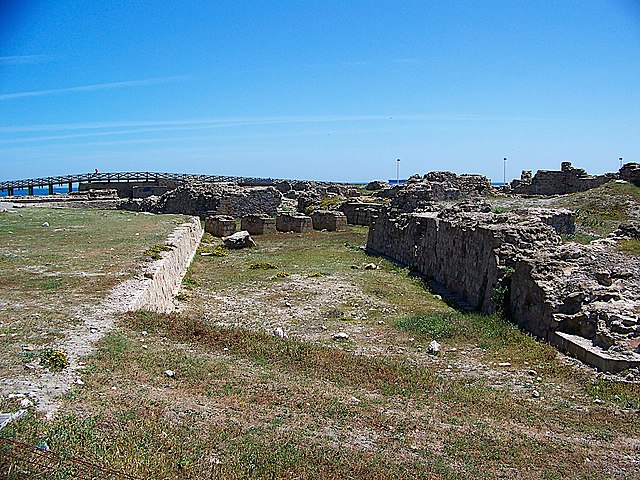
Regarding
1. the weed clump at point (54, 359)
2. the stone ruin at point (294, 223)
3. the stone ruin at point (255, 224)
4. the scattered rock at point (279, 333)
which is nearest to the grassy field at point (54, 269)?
the weed clump at point (54, 359)

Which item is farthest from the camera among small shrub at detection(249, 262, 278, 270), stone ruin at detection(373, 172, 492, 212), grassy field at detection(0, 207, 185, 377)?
stone ruin at detection(373, 172, 492, 212)

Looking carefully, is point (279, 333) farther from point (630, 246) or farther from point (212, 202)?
point (212, 202)

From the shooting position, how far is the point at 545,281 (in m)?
11.1

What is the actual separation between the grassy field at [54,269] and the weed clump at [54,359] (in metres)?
0.19

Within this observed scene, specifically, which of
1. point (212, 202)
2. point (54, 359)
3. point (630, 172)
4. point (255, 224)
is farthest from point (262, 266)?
point (630, 172)

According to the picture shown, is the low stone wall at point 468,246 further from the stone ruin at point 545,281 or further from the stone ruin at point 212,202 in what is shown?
the stone ruin at point 212,202

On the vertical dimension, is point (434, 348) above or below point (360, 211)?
below

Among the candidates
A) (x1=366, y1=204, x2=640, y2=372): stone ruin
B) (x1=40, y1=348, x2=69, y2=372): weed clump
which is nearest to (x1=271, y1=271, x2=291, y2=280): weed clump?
(x1=366, y1=204, x2=640, y2=372): stone ruin

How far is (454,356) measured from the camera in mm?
9766

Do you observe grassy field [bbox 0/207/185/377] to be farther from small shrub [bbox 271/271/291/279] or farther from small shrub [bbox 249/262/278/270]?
small shrub [bbox 271/271/291/279]

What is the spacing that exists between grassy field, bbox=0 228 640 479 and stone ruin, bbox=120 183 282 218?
2155 centimetres

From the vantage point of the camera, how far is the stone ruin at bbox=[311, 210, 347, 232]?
30764 mm

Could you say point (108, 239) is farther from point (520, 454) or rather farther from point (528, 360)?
point (520, 454)

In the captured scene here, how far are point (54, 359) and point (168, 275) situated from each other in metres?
7.49
